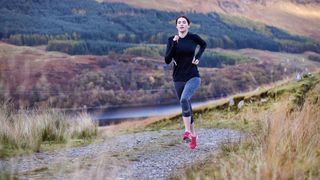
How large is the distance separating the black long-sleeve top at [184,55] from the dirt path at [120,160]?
1048 millimetres

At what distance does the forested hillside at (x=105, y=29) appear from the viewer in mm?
150625

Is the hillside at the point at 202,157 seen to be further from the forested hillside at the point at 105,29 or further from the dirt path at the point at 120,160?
the forested hillside at the point at 105,29

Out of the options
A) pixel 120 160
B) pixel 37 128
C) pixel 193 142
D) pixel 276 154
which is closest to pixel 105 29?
pixel 37 128

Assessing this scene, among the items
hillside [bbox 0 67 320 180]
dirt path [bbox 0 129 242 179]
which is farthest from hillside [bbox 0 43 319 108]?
hillside [bbox 0 67 320 180]

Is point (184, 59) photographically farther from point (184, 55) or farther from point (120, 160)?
point (120, 160)

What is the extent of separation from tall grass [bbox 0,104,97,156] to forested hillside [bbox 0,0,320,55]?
131 metres

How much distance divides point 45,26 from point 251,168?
168 metres

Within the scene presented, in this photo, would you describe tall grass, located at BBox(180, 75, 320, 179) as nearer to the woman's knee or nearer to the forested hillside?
the woman's knee

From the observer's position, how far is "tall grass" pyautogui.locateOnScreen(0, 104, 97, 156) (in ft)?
26.3

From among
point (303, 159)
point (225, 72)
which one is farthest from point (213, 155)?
point (225, 72)

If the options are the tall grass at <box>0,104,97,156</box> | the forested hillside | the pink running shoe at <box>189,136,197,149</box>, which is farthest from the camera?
the forested hillside

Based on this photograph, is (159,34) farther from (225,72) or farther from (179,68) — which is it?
(179,68)

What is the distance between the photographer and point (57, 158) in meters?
6.90

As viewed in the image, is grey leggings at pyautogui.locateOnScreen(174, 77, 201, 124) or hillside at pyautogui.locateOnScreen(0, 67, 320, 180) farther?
grey leggings at pyautogui.locateOnScreen(174, 77, 201, 124)
